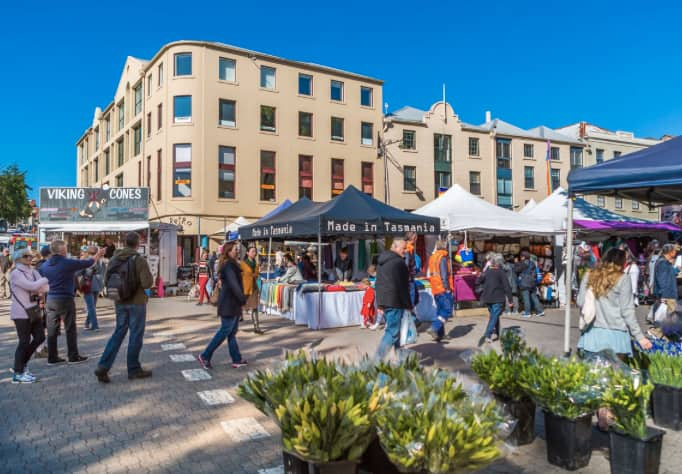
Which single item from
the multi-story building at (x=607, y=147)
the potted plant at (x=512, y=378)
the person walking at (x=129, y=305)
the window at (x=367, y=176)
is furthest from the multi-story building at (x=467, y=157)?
the potted plant at (x=512, y=378)

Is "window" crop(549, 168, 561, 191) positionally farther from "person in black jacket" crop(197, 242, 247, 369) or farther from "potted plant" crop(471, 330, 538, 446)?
"potted plant" crop(471, 330, 538, 446)

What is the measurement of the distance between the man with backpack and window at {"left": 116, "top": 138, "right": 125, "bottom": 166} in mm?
34734

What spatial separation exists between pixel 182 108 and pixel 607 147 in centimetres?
3625

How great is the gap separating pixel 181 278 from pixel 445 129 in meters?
23.7

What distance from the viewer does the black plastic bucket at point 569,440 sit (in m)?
3.68

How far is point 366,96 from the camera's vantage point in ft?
113

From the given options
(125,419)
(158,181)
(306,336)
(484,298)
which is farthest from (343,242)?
(158,181)

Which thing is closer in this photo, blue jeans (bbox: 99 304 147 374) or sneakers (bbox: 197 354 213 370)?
blue jeans (bbox: 99 304 147 374)

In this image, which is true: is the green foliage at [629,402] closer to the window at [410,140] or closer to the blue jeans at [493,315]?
the blue jeans at [493,315]

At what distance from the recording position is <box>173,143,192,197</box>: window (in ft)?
96.2

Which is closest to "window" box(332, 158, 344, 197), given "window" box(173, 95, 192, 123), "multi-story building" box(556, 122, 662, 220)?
"window" box(173, 95, 192, 123)

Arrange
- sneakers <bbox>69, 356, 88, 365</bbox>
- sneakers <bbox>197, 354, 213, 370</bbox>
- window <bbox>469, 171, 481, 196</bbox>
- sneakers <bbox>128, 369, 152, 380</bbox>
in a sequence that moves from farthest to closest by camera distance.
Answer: window <bbox>469, 171, 481, 196</bbox>, sneakers <bbox>69, 356, 88, 365</bbox>, sneakers <bbox>197, 354, 213, 370</bbox>, sneakers <bbox>128, 369, 152, 380</bbox>

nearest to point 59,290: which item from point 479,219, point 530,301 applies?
point 479,219

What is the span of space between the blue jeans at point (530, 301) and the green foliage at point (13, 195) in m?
39.3
